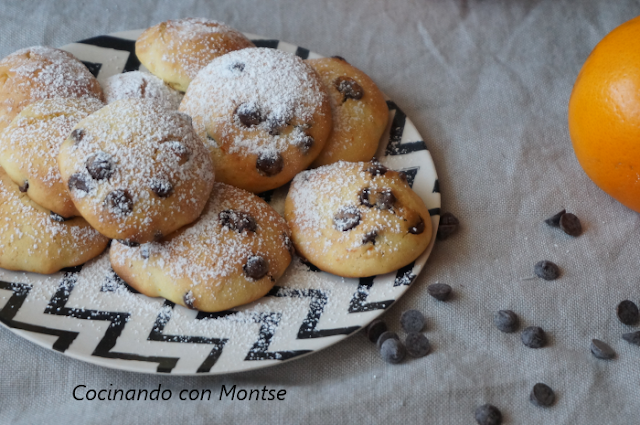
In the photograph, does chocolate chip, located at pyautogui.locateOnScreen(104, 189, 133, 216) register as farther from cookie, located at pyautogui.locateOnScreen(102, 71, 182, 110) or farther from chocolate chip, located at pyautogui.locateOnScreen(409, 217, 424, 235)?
chocolate chip, located at pyautogui.locateOnScreen(409, 217, 424, 235)

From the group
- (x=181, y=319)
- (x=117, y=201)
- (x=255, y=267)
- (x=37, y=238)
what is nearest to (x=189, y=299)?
(x=181, y=319)

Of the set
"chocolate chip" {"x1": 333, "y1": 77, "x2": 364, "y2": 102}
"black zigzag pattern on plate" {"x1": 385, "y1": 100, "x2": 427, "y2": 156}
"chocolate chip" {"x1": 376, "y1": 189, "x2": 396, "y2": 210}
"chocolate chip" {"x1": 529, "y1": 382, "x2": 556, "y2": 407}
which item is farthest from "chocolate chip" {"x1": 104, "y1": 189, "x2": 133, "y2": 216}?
"chocolate chip" {"x1": 529, "y1": 382, "x2": 556, "y2": 407}

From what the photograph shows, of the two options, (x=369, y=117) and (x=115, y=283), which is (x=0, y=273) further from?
(x=369, y=117)

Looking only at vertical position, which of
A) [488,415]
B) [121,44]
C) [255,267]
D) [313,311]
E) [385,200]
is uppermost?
[121,44]

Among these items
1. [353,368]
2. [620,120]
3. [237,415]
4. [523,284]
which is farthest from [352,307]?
[620,120]

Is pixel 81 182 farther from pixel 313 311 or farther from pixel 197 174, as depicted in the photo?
pixel 313 311

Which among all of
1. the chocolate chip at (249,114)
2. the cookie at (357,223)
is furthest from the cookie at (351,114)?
the chocolate chip at (249,114)
